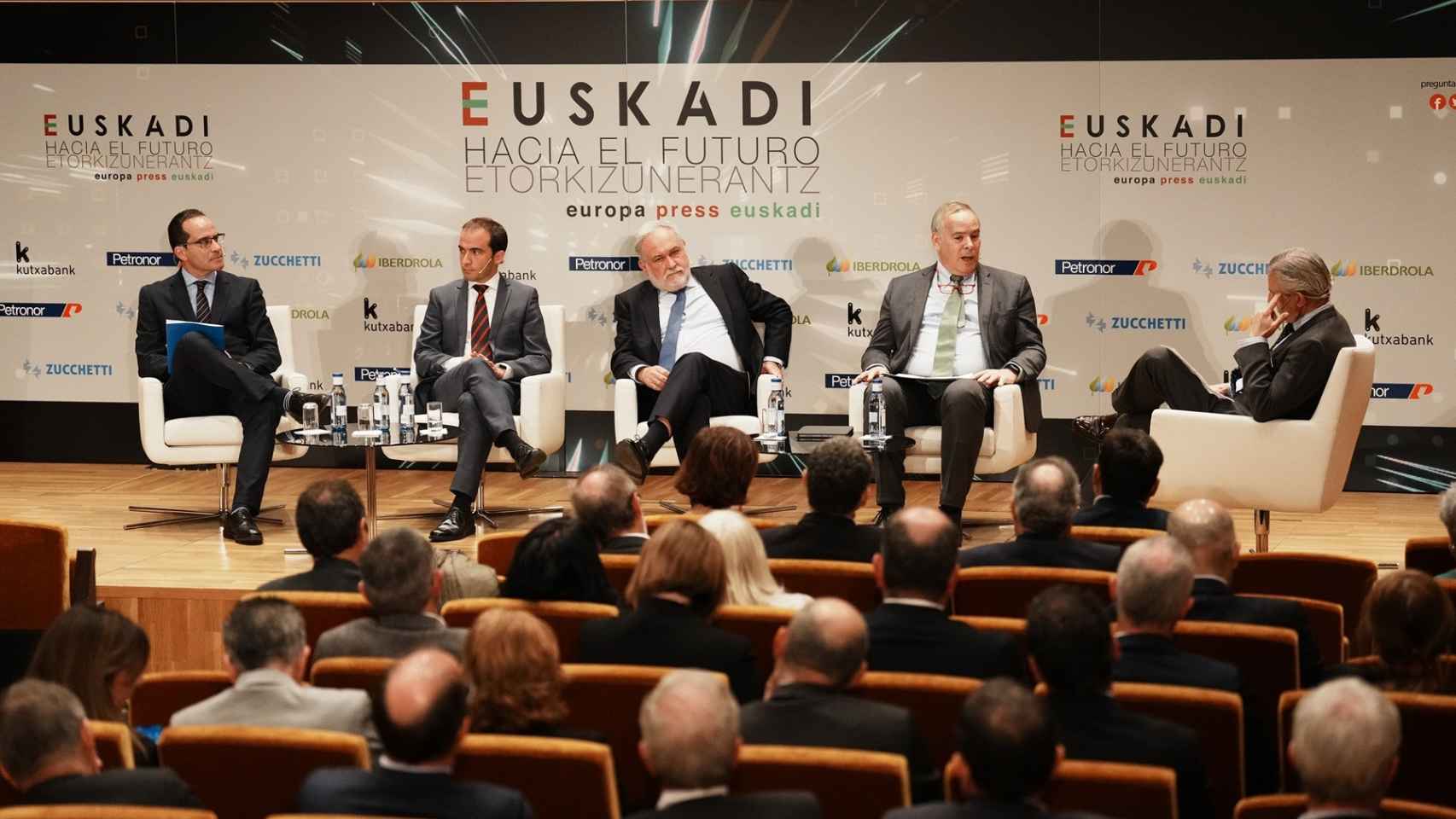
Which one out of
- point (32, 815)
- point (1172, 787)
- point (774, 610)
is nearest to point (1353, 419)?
point (774, 610)

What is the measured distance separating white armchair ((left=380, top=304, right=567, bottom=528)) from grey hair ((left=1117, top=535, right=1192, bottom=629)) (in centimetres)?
390

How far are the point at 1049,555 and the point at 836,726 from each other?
4.97 ft

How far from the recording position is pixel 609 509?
4398mm

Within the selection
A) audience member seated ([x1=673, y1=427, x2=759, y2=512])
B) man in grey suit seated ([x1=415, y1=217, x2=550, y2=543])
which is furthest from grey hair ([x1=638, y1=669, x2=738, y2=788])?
man in grey suit seated ([x1=415, y1=217, x2=550, y2=543])

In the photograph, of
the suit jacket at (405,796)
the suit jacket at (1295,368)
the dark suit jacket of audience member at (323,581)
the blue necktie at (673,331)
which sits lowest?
the suit jacket at (405,796)

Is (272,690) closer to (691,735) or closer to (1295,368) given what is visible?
(691,735)

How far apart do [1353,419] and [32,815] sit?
15.7ft

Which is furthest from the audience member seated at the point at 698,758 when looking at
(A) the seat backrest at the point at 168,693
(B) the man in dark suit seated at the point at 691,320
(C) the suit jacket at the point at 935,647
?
(B) the man in dark suit seated at the point at 691,320

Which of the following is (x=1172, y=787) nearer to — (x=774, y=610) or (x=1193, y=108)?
(x=774, y=610)

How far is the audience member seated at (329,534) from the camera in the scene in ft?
13.8

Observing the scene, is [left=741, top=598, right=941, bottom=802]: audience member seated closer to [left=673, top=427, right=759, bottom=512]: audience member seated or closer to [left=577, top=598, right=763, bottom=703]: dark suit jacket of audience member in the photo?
[left=577, top=598, right=763, bottom=703]: dark suit jacket of audience member

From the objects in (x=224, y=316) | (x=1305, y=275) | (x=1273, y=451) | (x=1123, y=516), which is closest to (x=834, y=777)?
(x=1123, y=516)

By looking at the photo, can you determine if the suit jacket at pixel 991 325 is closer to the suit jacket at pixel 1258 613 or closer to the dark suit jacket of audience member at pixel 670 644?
the suit jacket at pixel 1258 613

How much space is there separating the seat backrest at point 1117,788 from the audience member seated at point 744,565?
4.25 ft
